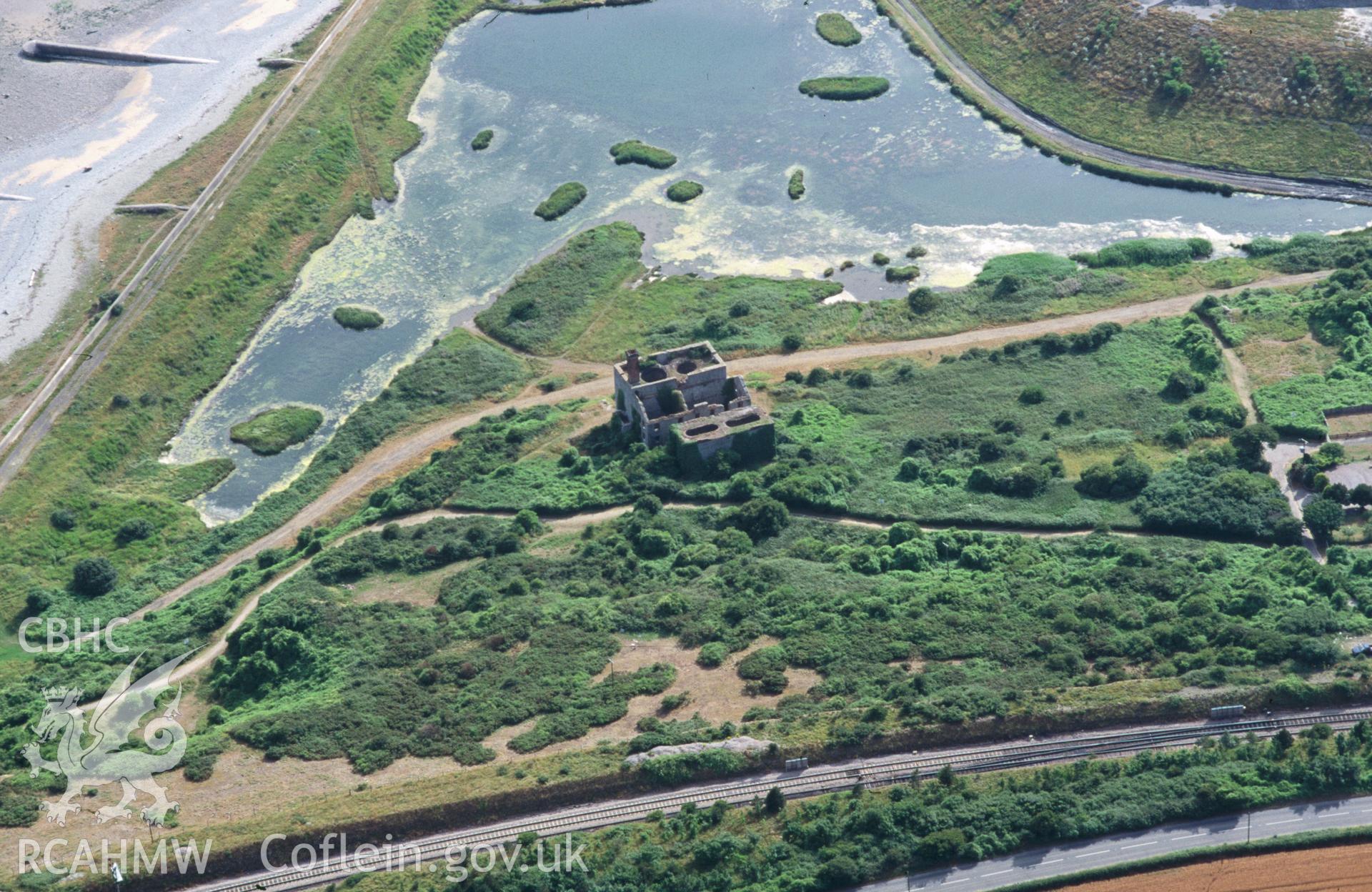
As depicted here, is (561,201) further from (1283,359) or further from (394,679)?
(1283,359)

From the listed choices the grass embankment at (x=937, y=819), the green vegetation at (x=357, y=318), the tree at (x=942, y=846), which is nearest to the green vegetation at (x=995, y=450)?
the grass embankment at (x=937, y=819)

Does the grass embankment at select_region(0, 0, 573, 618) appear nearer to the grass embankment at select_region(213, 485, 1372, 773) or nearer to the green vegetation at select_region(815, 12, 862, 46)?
the grass embankment at select_region(213, 485, 1372, 773)

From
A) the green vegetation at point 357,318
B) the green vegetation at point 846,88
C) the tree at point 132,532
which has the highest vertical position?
the green vegetation at point 846,88

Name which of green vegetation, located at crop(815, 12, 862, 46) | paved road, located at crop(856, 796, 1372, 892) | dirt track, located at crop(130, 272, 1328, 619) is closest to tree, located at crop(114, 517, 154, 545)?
dirt track, located at crop(130, 272, 1328, 619)

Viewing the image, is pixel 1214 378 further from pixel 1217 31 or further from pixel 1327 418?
pixel 1217 31

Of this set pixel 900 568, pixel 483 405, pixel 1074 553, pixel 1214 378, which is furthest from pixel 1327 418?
pixel 483 405

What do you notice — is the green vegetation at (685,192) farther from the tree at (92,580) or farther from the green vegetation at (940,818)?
the green vegetation at (940,818)
